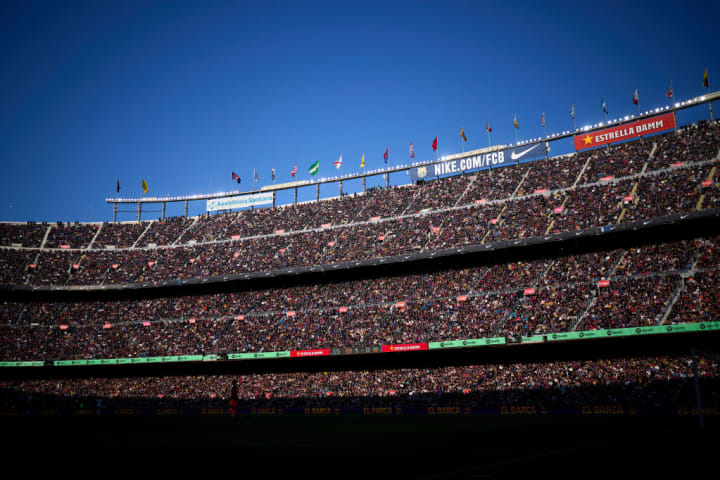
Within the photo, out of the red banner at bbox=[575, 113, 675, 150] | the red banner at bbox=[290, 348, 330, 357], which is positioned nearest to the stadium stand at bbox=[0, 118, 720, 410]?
the red banner at bbox=[290, 348, 330, 357]

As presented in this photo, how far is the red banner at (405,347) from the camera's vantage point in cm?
4650

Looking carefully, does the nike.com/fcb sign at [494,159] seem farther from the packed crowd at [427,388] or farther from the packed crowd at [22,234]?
the packed crowd at [22,234]

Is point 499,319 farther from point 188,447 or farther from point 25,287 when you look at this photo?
point 25,287

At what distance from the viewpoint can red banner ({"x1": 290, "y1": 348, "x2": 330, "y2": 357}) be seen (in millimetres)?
50203

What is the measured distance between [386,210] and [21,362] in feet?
154

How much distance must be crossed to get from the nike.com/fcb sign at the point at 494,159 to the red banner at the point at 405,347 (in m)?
28.5

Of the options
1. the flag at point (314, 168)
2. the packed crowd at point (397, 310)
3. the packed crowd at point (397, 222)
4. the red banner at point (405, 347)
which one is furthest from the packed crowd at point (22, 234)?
the red banner at point (405, 347)

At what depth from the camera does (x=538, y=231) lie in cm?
5006

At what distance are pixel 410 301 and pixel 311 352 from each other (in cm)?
1139

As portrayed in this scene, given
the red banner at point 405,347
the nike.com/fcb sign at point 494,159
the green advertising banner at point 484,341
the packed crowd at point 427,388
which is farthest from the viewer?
the nike.com/fcb sign at point 494,159

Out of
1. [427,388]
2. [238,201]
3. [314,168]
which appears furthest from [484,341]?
[238,201]

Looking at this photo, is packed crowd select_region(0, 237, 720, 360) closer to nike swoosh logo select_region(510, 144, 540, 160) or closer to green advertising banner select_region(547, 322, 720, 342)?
green advertising banner select_region(547, 322, 720, 342)

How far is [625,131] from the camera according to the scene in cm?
5744

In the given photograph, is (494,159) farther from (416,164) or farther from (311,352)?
(311,352)
